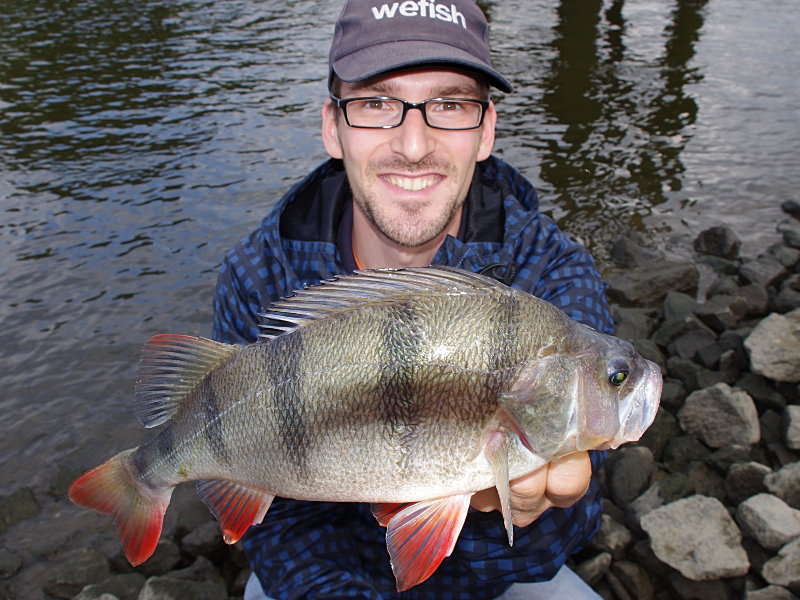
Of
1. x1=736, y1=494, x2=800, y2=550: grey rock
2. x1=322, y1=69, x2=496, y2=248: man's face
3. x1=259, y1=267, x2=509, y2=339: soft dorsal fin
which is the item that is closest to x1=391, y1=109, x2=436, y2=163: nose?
x1=322, y1=69, x2=496, y2=248: man's face

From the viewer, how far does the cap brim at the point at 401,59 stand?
290 cm

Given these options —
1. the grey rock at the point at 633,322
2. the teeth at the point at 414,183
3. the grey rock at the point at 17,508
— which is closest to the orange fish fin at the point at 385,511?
the teeth at the point at 414,183

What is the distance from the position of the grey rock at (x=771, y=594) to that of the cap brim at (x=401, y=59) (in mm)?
2757

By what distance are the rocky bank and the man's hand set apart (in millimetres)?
1641

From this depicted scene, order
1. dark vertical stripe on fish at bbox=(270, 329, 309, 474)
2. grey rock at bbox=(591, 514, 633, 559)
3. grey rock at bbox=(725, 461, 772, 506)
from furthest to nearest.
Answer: grey rock at bbox=(725, 461, 772, 506) → grey rock at bbox=(591, 514, 633, 559) → dark vertical stripe on fish at bbox=(270, 329, 309, 474)

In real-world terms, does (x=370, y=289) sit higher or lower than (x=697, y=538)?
higher

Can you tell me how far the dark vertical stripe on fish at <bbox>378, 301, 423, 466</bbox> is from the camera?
207cm

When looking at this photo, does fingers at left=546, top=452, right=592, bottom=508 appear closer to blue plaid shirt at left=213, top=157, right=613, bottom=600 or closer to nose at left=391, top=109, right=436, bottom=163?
blue plaid shirt at left=213, top=157, right=613, bottom=600

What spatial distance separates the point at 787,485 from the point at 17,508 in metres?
5.06

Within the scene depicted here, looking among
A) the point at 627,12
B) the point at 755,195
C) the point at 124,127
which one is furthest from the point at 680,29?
the point at 124,127

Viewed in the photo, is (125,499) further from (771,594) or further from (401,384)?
(771,594)

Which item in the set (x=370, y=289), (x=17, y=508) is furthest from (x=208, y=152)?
(x=370, y=289)

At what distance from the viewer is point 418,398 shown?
2.06m

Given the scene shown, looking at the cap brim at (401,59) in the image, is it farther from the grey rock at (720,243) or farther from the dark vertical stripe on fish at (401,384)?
the grey rock at (720,243)
